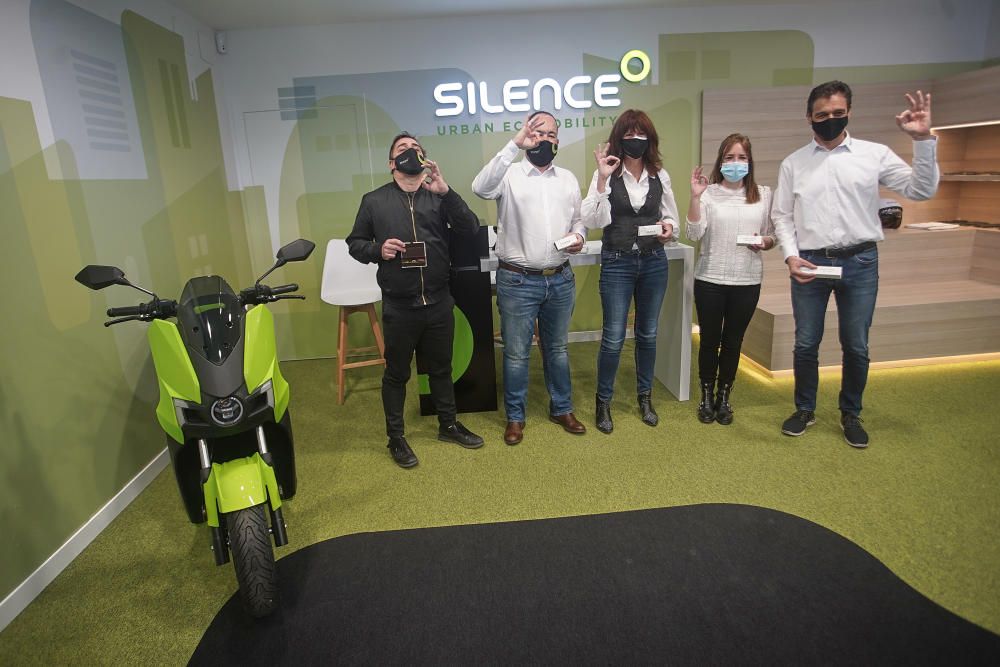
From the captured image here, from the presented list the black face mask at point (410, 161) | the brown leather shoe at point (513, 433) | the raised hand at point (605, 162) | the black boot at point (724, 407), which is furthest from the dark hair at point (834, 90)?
the brown leather shoe at point (513, 433)

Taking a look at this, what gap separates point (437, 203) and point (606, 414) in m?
1.44

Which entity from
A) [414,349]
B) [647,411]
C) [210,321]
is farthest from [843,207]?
[210,321]

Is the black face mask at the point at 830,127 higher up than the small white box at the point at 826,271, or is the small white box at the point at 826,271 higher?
the black face mask at the point at 830,127

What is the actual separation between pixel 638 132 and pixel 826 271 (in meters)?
1.07

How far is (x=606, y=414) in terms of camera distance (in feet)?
10.9

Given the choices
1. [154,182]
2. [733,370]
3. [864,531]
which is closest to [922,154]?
[733,370]

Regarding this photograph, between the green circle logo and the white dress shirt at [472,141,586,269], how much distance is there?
205 cm

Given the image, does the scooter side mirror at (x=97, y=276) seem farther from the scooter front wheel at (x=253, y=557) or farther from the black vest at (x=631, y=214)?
the black vest at (x=631, y=214)

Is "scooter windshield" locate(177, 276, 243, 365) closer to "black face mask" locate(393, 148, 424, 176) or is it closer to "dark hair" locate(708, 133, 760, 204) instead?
"black face mask" locate(393, 148, 424, 176)

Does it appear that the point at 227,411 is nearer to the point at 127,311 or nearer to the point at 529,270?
the point at 127,311

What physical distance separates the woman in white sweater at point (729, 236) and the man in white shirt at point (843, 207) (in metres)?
0.13

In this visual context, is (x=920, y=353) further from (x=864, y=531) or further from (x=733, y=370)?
(x=864, y=531)

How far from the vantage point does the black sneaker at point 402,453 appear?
3.03m

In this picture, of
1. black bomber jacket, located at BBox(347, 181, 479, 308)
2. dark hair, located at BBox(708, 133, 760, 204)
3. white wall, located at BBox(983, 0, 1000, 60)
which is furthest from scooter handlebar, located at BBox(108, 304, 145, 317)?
white wall, located at BBox(983, 0, 1000, 60)
